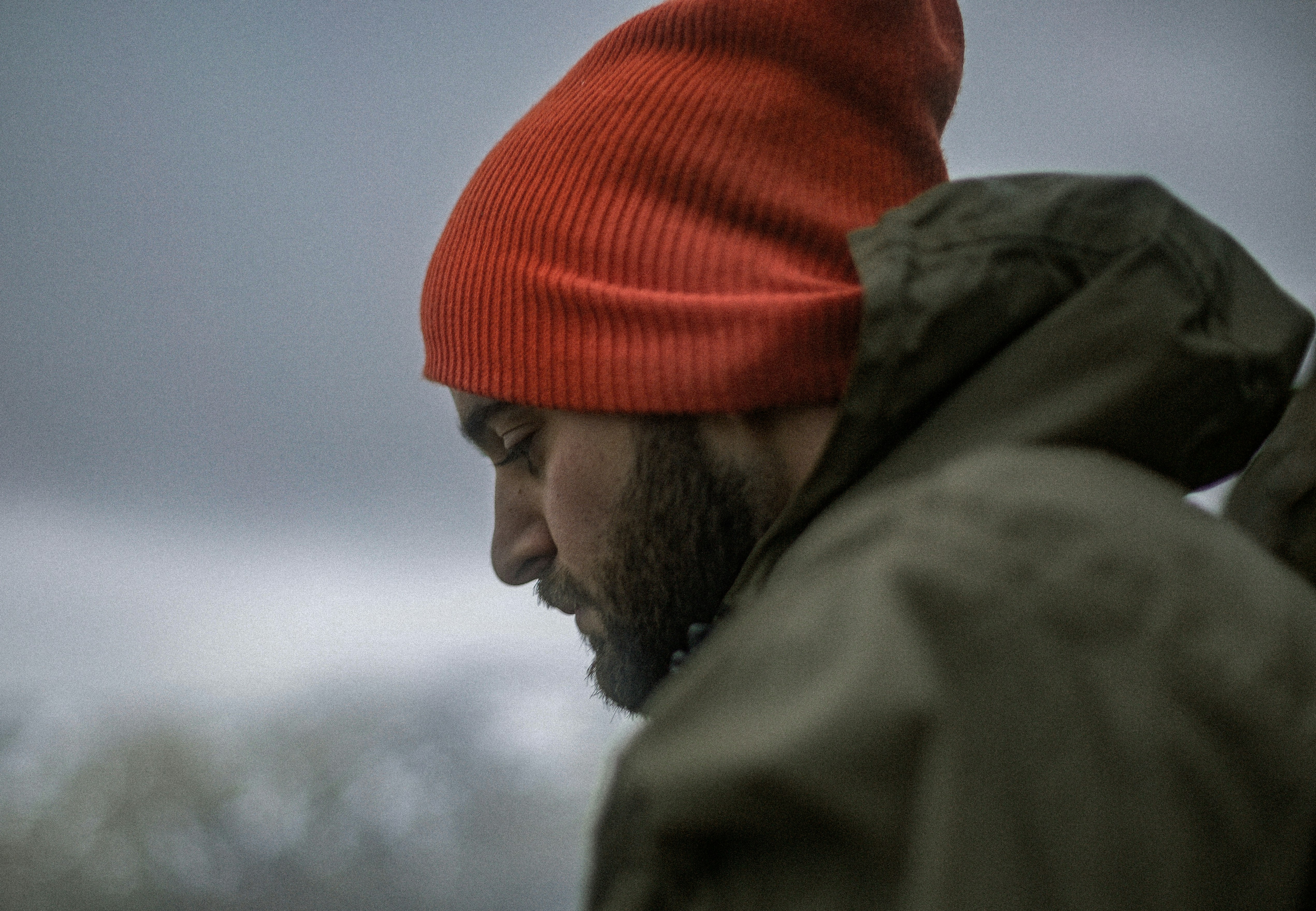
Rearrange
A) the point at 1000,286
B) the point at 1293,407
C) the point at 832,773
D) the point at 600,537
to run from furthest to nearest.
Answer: the point at 1293,407 < the point at 600,537 < the point at 1000,286 < the point at 832,773

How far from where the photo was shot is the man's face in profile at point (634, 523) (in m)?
0.84

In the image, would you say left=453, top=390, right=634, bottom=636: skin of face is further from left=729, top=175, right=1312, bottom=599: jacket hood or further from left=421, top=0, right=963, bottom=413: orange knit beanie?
left=729, top=175, right=1312, bottom=599: jacket hood

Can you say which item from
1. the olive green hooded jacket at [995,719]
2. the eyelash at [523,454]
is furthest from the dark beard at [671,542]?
the olive green hooded jacket at [995,719]

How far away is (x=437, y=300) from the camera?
1.03m

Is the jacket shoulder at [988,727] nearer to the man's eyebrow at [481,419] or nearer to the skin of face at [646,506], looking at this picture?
the skin of face at [646,506]

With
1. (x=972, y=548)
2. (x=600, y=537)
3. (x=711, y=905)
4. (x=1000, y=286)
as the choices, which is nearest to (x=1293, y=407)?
(x=1000, y=286)

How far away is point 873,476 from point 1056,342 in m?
0.13

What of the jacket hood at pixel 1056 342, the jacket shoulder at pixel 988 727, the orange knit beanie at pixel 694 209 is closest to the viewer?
the jacket shoulder at pixel 988 727

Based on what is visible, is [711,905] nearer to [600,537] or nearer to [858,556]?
[858,556]

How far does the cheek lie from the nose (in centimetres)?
8

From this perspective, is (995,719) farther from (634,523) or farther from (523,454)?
(523,454)

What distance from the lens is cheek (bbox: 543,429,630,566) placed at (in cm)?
88

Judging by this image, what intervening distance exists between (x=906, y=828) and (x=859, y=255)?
0.40m

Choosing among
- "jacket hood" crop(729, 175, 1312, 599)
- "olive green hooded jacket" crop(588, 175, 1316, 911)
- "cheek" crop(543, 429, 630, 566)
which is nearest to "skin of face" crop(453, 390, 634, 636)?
"cheek" crop(543, 429, 630, 566)
